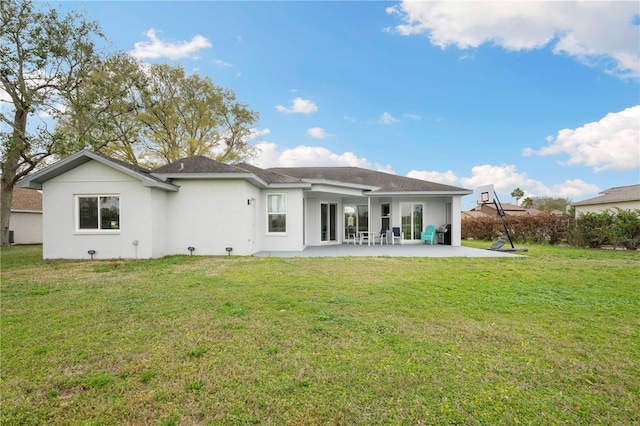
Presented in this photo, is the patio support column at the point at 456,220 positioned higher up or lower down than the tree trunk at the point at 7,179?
lower down

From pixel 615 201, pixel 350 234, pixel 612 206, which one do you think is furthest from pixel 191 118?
pixel 612 206

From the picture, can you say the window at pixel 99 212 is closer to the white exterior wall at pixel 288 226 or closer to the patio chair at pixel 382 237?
the white exterior wall at pixel 288 226

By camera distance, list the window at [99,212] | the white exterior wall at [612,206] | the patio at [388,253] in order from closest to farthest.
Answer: the window at [99,212], the patio at [388,253], the white exterior wall at [612,206]

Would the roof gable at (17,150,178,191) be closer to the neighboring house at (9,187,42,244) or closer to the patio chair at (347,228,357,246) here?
the patio chair at (347,228,357,246)

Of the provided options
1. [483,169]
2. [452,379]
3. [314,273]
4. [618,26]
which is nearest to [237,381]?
[452,379]

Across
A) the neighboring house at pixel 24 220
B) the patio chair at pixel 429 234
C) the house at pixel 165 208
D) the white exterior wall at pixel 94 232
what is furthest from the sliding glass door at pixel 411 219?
the neighboring house at pixel 24 220

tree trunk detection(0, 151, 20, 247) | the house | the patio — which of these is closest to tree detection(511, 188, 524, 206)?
the patio

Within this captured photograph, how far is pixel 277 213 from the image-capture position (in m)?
13.8

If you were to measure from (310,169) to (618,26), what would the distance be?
Result: 16264 mm

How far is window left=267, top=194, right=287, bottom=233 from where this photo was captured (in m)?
13.8

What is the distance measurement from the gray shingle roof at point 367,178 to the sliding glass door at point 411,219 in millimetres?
1239

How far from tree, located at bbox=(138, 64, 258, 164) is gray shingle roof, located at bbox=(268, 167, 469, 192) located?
10.7 meters

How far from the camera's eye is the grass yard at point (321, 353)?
2.45m

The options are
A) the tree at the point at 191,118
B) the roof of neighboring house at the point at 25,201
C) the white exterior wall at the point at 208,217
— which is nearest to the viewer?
the white exterior wall at the point at 208,217
